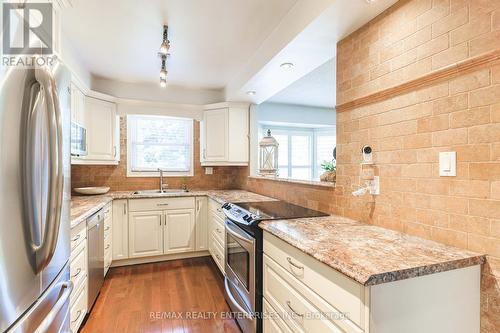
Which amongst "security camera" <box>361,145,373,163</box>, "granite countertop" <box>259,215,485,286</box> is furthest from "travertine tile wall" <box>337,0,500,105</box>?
"granite countertop" <box>259,215,485,286</box>

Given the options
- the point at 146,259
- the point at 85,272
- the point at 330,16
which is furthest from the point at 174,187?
the point at 330,16

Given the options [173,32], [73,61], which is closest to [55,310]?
[173,32]

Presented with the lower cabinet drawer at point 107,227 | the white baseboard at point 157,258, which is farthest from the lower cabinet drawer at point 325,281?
the white baseboard at point 157,258

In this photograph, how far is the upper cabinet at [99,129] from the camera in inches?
117

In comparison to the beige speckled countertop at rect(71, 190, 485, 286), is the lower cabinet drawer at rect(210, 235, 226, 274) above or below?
below

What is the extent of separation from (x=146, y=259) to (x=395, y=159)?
3168mm

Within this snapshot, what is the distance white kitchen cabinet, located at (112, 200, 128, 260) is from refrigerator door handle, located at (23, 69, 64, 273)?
232cm

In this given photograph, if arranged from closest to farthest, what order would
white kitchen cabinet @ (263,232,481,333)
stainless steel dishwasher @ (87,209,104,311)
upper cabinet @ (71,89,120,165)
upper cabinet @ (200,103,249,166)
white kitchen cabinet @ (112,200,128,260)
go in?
white kitchen cabinet @ (263,232,481,333) < stainless steel dishwasher @ (87,209,104,311) < upper cabinet @ (71,89,120,165) < white kitchen cabinet @ (112,200,128,260) < upper cabinet @ (200,103,249,166)

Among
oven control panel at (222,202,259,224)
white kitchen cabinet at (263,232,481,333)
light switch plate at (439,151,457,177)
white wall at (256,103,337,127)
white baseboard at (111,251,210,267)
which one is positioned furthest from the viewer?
white wall at (256,103,337,127)

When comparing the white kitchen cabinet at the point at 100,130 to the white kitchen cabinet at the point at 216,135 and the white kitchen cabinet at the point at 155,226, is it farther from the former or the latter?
the white kitchen cabinet at the point at 216,135

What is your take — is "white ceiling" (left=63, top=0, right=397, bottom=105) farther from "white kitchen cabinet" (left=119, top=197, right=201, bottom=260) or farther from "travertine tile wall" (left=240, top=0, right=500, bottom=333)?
"white kitchen cabinet" (left=119, top=197, right=201, bottom=260)

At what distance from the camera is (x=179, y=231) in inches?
134

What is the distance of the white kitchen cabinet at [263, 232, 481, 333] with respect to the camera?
0.90 m

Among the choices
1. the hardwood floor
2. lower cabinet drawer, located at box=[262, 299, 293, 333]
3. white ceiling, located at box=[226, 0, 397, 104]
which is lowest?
the hardwood floor
